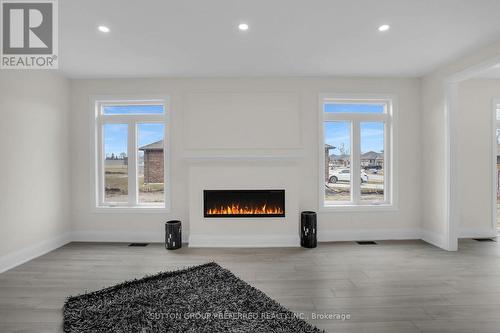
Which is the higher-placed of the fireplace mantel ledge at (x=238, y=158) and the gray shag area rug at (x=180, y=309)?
the fireplace mantel ledge at (x=238, y=158)

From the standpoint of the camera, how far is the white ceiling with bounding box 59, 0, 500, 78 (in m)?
2.31

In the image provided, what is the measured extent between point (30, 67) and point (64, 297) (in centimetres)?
296

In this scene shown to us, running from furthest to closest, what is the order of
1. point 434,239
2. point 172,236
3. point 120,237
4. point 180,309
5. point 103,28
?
point 120,237 < point 434,239 < point 172,236 < point 103,28 < point 180,309

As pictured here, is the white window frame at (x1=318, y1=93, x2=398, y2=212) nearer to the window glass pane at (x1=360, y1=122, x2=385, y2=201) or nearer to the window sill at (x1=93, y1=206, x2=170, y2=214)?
the window glass pane at (x1=360, y1=122, x2=385, y2=201)

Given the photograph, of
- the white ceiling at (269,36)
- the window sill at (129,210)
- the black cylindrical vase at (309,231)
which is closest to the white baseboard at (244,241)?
the black cylindrical vase at (309,231)

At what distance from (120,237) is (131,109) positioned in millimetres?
2179

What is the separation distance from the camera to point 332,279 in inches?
108

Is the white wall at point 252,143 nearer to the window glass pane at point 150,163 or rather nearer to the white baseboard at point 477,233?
the window glass pane at point 150,163

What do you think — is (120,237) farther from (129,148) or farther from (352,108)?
(352,108)

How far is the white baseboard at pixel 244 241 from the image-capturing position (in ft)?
12.8

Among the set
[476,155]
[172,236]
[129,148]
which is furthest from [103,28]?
[476,155]

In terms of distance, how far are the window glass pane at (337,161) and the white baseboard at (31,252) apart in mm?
4356

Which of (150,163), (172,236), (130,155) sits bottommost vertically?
(172,236)

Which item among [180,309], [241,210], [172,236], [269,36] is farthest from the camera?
[241,210]
